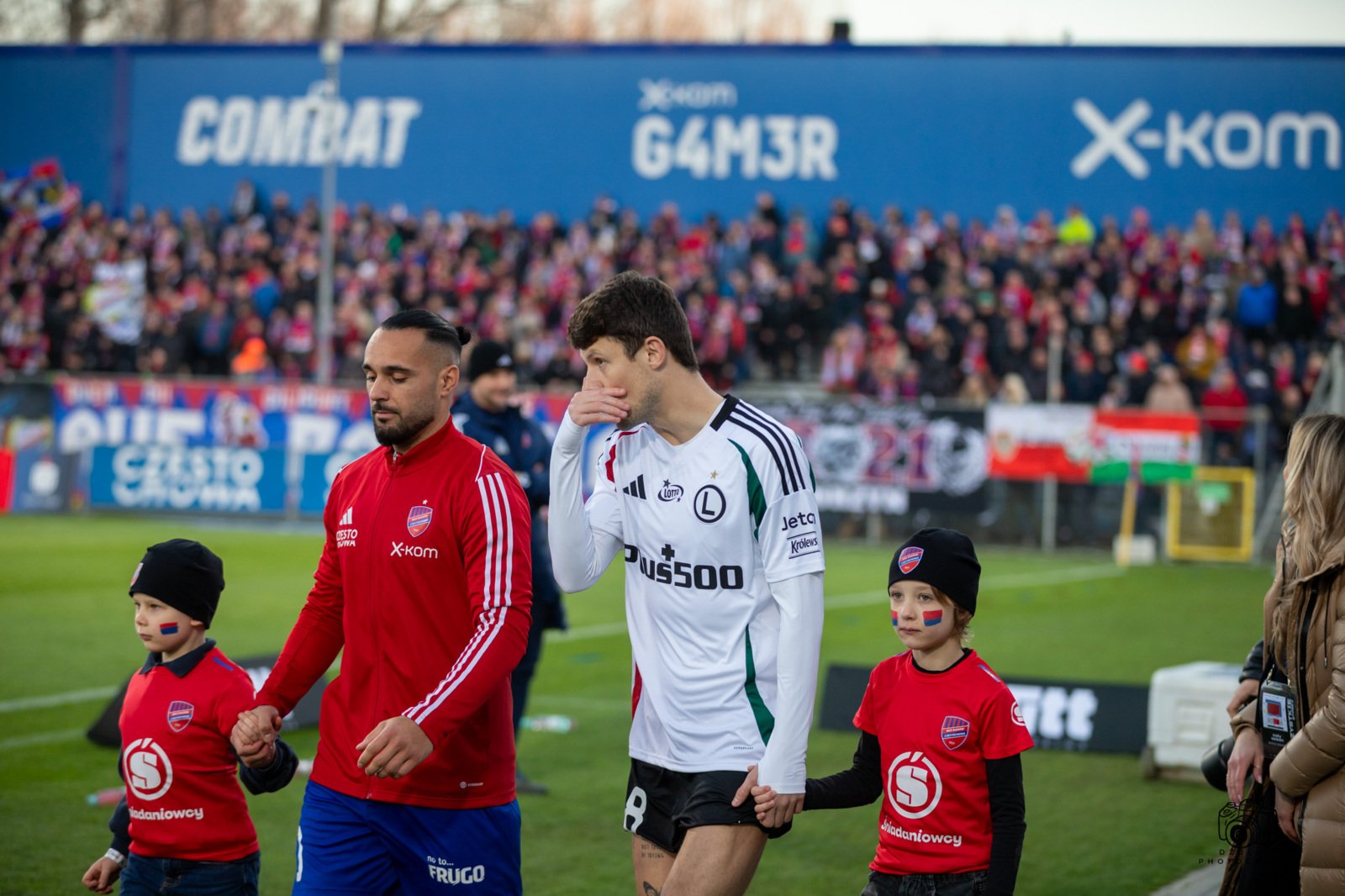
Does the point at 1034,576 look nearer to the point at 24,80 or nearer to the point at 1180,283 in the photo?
the point at 1180,283

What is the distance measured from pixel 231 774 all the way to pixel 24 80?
38761mm

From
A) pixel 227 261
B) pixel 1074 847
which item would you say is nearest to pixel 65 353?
pixel 227 261

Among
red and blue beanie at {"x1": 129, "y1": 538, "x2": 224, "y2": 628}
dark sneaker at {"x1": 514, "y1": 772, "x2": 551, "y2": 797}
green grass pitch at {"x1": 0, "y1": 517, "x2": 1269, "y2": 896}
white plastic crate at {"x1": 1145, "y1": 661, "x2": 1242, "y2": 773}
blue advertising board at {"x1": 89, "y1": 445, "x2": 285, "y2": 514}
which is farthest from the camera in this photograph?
blue advertising board at {"x1": 89, "y1": 445, "x2": 285, "y2": 514}

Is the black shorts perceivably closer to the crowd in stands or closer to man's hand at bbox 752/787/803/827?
man's hand at bbox 752/787/803/827

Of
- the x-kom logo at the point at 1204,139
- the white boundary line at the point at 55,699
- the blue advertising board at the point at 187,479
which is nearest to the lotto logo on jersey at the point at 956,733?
the white boundary line at the point at 55,699

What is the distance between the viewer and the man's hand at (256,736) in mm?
4242

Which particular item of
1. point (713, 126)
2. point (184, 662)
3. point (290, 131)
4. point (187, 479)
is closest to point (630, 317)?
point (184, 662)

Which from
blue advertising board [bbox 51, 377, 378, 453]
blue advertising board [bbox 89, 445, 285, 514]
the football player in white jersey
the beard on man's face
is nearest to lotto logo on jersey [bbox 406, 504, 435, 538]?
the beard on man's face

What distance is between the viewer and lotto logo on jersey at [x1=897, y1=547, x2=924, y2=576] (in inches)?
175

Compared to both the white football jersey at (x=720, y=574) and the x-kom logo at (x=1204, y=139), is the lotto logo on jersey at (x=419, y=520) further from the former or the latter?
the x-kom logo at (x=1204, y=139)

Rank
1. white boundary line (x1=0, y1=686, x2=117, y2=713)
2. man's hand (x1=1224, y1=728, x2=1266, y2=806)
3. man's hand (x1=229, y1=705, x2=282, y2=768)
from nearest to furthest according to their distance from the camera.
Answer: man's hand (x1=229, y1=705, x2=282, y2=768) → man's hand (x1=1224, y1=728, x2=1266, y2=806) → white boundary line (x1=0, y1=686, x2=117, y2=713)

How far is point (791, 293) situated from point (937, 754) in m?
25.0

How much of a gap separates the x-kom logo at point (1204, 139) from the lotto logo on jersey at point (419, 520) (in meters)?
30.8

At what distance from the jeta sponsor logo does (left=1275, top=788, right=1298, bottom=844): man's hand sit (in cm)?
3420
